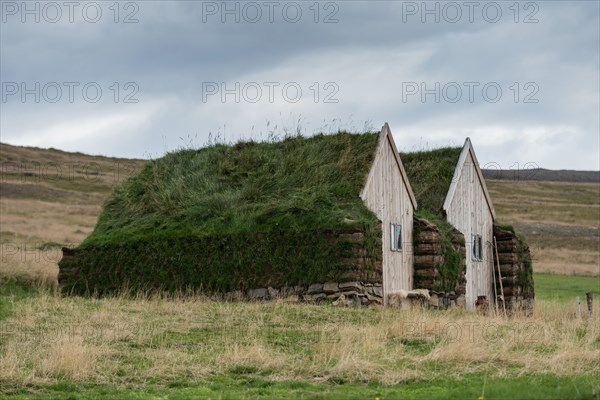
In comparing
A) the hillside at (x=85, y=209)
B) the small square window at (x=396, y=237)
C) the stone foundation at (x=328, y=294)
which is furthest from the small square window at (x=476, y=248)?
the hillside at (x=85, y=209)

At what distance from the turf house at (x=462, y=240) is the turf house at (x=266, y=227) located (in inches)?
35.3

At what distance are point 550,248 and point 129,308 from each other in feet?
231

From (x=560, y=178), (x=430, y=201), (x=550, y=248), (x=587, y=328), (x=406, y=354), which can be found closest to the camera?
(x=406, y=354)

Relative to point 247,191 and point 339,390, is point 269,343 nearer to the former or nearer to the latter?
point 339,390

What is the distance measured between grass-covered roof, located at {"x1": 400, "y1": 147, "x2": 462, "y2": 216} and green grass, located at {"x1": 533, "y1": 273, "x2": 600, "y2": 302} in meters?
9.72

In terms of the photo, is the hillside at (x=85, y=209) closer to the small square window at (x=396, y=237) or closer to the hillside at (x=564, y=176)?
the small square window at (x=396, y=237)

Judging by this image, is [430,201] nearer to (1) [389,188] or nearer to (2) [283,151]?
(1) [389,188]

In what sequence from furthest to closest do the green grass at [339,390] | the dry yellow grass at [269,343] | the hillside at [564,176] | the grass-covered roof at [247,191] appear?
the hillside at [564,176], the grass-covered roof at [247,191], the dry yellow grass at [269,343], the green grass at [339,390]

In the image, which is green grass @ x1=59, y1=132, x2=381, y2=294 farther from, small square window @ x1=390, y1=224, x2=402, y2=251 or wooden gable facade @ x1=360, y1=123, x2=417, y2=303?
small square window @ x1=390, y1=224, x2=402, y2=251

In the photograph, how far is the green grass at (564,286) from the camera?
45.1 meters

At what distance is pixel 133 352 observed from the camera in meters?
18.2

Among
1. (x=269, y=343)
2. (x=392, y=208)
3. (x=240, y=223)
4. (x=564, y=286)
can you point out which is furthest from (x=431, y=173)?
(x=564, y=286)

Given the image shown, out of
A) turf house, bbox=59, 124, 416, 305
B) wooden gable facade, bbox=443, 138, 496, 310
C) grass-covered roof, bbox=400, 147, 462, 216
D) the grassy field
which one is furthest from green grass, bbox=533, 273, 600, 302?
turf house, bbox=59, 124, 416, 305

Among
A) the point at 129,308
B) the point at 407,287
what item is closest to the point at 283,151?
the point at 407,287
